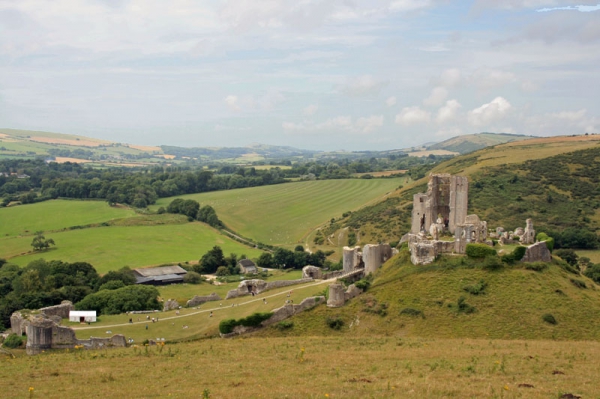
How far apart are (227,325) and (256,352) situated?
7322mm

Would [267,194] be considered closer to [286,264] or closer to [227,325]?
[286,264]

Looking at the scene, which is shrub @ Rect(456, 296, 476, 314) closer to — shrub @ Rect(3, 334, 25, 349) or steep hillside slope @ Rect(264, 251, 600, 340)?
steep hillside slope @ Rect(264, 251, 600, 340)

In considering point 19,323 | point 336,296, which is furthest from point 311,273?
point 19,323

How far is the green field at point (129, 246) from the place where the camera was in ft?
304

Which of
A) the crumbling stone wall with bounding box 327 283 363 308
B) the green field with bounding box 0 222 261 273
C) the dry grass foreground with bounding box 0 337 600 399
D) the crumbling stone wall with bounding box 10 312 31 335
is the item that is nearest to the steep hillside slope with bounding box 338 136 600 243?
the green field with bounding box 0 222 261 273

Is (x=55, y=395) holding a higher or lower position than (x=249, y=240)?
higher

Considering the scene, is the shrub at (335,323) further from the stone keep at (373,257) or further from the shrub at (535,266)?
the shrub at (535,266)

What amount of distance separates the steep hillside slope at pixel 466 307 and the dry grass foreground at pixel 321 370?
93.5 inches

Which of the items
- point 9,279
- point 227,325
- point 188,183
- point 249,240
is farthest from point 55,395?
point 188,183

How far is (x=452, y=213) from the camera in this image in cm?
4997

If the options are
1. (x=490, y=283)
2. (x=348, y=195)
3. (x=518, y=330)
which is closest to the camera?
(x=518, y=330)

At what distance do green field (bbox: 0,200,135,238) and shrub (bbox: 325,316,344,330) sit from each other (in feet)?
296

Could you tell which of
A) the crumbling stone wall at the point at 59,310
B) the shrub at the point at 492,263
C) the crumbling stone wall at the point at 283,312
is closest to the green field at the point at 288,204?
the crumbling stone wall at the point at 59,310

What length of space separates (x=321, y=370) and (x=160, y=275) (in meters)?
62.4
